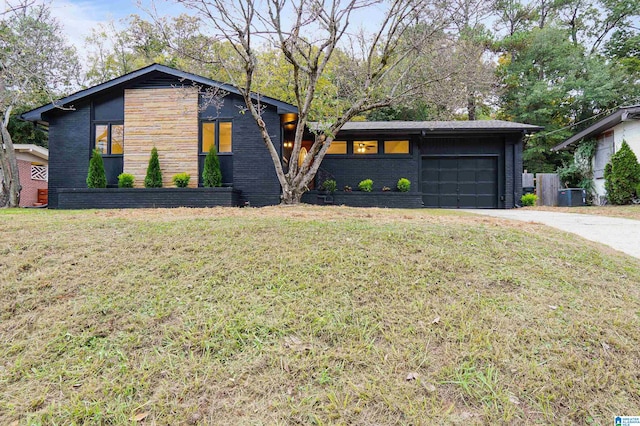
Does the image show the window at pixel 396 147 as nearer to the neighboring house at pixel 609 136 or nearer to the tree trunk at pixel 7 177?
the neighboring house at pixel 609 136

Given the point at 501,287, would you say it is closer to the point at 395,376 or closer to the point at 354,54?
the point at 395,376

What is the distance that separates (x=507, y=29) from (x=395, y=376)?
25974 mm

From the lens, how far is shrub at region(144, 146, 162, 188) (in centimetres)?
955

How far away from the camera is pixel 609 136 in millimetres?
13102

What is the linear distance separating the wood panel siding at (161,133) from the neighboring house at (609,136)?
14574 millimetres

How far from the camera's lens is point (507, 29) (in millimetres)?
21281

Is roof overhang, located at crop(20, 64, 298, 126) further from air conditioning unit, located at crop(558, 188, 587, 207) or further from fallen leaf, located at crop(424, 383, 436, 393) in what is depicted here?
air conditioning unit, located at crop(558, 188, 587, 207)

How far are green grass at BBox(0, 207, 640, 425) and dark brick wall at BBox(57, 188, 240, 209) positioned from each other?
17.4ft

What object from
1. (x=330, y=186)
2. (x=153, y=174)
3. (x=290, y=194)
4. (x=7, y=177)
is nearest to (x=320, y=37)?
(x=290, y=194)

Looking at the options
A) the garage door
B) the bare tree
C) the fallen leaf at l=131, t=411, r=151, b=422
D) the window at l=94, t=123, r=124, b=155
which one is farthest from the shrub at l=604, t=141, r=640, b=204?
the window at l=94, t=123, r=124, b=155

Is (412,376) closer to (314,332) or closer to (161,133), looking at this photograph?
(314,332)

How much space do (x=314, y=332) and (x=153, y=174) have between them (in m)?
8.95

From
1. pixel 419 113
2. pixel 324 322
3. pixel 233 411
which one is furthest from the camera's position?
pixel 419 113

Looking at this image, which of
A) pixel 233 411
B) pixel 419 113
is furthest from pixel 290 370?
pixel 419 113
